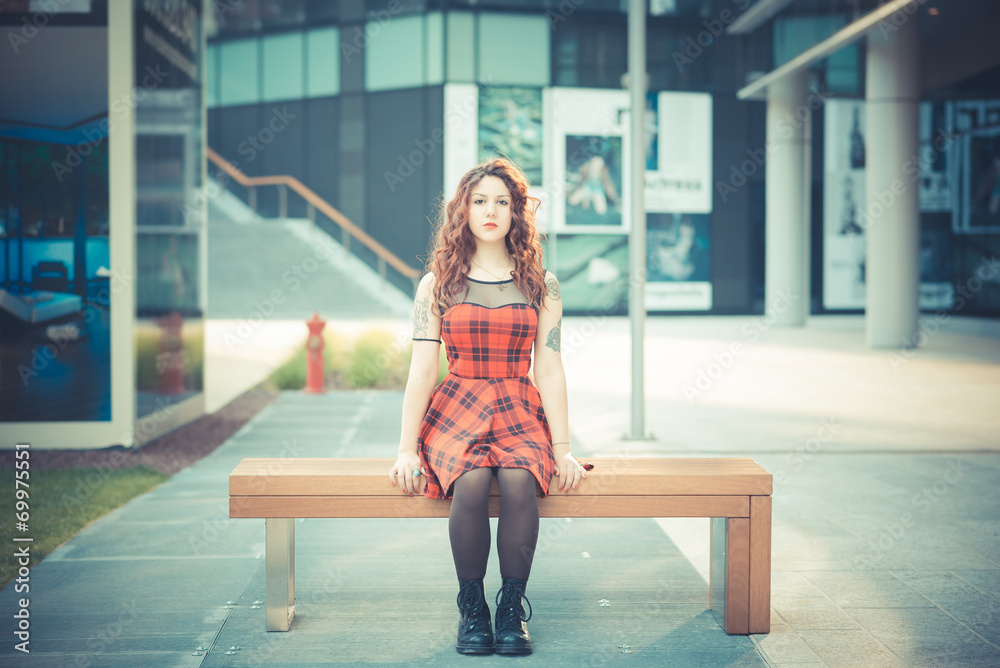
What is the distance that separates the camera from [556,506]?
10.5 ft

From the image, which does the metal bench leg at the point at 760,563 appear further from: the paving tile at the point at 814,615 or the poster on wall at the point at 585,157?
the poster on wall at the point at 585,157

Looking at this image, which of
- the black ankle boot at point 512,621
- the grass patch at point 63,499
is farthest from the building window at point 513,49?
the black ankle boot at point 512,621

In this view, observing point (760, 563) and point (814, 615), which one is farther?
point (814, 615)

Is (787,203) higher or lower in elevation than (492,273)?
higher

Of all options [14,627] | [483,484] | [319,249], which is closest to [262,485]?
[483,484]

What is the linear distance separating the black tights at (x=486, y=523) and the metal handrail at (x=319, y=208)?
1836 cm

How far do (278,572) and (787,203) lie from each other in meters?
18.0

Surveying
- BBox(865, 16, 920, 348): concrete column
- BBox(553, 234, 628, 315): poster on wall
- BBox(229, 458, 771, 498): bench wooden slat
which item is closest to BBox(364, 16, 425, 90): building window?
BBox(553, 234, 628, 315): poster on wall

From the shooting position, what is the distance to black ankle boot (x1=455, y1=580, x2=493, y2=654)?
3.02m

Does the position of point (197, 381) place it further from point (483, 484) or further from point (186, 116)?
point (483, 484)

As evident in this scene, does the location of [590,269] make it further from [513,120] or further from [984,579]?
[984,579]

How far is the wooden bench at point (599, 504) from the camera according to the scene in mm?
3154

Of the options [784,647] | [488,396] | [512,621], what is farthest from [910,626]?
[488,396]

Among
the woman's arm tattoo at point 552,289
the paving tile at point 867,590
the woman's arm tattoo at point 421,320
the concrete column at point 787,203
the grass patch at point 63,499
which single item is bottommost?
the paving tile at point 867,590
